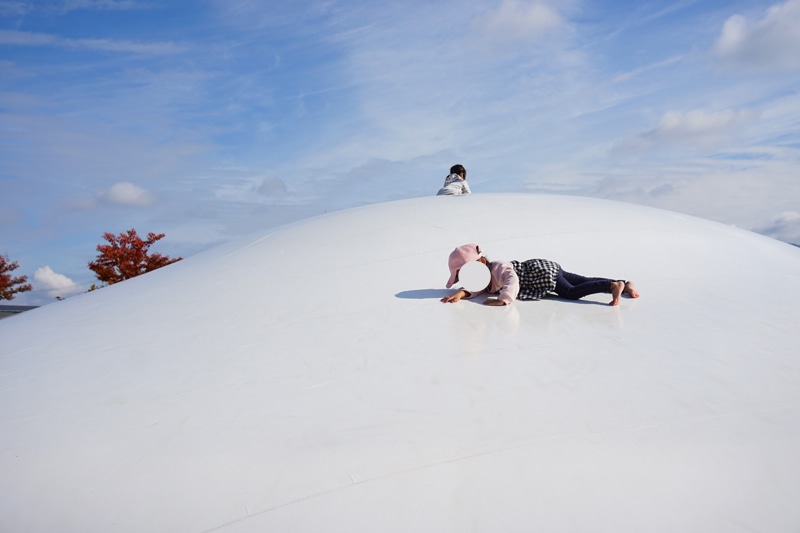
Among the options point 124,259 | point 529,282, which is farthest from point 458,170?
point 124,259

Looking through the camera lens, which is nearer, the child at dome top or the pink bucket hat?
the pink bucket hat

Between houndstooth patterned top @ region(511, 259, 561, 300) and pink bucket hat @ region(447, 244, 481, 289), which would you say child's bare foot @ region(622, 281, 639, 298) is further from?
pink bucket hat @ region(447, 244, 481, 289)

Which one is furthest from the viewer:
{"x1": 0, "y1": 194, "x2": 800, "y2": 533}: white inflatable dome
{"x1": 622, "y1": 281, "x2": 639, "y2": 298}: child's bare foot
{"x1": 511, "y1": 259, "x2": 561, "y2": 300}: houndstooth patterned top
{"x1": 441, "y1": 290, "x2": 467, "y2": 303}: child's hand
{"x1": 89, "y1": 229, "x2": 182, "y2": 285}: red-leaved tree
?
{"x1": 89, "y1": 229, "x2": 182, "y2": 285}: red-leaved tree

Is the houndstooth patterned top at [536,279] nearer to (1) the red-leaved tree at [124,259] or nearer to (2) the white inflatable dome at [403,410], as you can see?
(2) the white inflatable dome at [403,410]

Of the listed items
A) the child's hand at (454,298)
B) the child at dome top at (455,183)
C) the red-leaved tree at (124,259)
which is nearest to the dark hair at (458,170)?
the child at dome top at (455,183)

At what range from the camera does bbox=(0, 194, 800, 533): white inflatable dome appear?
81.3 inches

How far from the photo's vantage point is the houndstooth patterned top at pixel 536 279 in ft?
14.3

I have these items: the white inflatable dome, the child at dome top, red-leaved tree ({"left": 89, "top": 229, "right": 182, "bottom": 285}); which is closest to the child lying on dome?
the white inflatable dome

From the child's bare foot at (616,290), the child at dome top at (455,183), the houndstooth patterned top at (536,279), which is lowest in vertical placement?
the child's bare foot at (616,290)

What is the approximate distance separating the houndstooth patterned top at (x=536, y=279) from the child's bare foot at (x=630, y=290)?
636mm

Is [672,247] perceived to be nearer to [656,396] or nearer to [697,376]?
[697,376]

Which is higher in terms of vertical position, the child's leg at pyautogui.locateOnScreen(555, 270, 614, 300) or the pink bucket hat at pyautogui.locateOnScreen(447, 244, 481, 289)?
the pink bucket hat at pyautogui.locateOnScreen(447, 244, 481, 289)

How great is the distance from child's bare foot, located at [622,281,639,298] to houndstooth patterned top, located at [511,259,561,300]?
64cm

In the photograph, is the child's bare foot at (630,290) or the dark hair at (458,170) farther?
the dark hair at (458,170)
